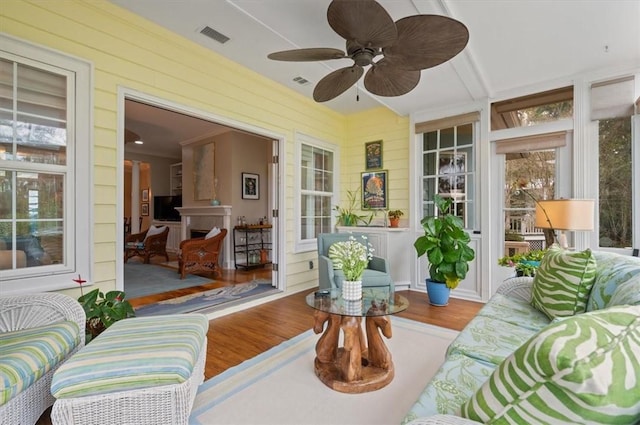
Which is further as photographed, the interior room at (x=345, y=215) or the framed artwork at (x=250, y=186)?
the framed artwork at (x=250, y=186)

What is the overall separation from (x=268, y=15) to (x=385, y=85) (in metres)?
1.11

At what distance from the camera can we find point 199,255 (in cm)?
508

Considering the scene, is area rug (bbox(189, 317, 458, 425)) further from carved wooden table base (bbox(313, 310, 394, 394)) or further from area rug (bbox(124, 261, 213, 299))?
area rug (bbox(124, 261, 213, 299))

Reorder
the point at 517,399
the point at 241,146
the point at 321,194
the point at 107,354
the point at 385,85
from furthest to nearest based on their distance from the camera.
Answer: the point at 241,146, the point at 321,194, the point at 385,85, the point at 107,354, the point at 517,399

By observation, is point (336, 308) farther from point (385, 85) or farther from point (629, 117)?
point (629, 117)

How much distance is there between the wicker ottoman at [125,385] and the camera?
4.36 ft

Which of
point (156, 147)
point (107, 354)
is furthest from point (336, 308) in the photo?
point (156, 147)

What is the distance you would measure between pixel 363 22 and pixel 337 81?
0.72 m

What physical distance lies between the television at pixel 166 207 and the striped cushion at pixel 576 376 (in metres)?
8.55

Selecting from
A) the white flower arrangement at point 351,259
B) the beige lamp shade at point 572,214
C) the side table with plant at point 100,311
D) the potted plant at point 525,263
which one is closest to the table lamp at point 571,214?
the beige lamp shade at point 572,214

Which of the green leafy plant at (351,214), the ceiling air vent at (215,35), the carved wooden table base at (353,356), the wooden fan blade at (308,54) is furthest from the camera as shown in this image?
the green leafy plant at (351,214)

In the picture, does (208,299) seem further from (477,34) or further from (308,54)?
(477,34)

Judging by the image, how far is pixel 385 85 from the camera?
8.62 ft

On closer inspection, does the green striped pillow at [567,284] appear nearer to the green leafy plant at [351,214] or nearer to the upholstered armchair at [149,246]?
the green leafy plant at [351,214]
